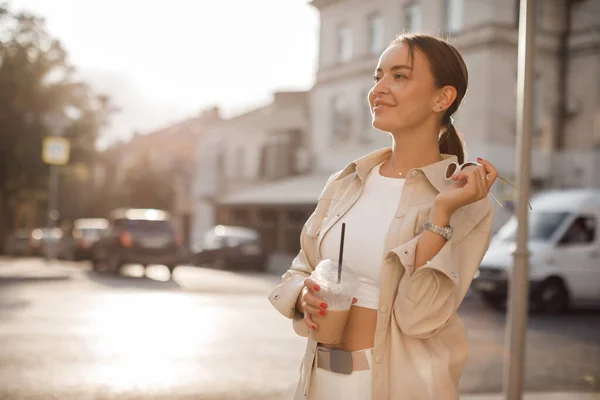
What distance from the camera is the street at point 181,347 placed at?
7.58 m

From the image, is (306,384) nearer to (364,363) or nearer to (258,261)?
(364,363)

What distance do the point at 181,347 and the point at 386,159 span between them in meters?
7.35

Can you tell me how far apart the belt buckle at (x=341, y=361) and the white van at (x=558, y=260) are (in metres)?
13.0

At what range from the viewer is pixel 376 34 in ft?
104

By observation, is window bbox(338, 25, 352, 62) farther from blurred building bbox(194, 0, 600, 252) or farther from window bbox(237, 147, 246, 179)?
window bbox(237, 147, 246, 179)

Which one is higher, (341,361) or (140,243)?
(341,361)

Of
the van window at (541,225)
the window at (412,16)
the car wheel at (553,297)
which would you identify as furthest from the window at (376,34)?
the car wheel at (553,297)

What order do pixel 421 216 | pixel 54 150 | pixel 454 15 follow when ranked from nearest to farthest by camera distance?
1. pixel 421 216
2. pixel 54 150
3. pixel 454 15

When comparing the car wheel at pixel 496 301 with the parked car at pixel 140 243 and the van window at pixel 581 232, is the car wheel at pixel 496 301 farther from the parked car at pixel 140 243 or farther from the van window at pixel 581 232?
the parked car at pixel 140 243

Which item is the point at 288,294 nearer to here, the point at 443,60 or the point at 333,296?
the point at 333,296

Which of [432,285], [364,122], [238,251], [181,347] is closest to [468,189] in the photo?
[432,285]

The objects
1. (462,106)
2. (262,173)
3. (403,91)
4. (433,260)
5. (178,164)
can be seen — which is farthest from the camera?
(178,164)

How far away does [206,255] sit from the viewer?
29328 mm

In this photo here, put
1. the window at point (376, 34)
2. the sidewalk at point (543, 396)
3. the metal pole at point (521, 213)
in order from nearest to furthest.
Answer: the metal pole at point (521, 213), the sidewalk at point (543, 396), the window at point (376, 34)
